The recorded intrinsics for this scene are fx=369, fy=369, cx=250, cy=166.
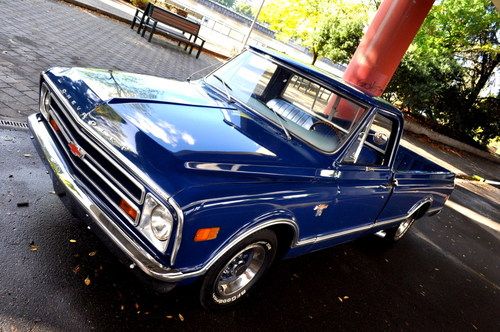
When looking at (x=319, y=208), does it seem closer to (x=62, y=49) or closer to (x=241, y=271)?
(x=241, y=271)

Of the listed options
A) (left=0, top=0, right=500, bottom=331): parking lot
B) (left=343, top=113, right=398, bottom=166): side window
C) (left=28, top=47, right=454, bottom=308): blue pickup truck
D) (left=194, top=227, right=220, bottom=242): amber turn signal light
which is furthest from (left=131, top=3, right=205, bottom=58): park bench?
(left=194, top=227, right=220, bottom=242): amber turn signal light

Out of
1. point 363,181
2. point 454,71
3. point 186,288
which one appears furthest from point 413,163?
point 454,71

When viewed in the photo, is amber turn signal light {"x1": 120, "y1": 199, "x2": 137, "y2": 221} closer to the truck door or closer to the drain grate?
the truck door

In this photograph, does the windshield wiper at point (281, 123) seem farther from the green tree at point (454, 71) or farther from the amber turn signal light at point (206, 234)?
the green tree at point (454, 71)

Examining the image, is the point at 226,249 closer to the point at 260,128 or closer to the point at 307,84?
the point at 260,128

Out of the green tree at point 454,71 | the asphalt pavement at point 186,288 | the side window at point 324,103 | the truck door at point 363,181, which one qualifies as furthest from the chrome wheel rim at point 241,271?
the green tree at point 454,71

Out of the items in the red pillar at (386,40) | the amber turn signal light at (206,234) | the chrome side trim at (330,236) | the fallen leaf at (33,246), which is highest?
the red pillar at (386,40)

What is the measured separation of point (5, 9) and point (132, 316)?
8845 millimetres

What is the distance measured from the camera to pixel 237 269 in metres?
3.00

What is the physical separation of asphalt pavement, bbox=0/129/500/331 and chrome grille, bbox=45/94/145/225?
31.8 inches

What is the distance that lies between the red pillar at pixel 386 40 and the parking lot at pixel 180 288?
3404 millimetres

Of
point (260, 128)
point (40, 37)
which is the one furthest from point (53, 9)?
point (260, 128)

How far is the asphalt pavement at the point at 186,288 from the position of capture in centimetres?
257

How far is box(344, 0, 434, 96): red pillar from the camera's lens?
7.79 m
